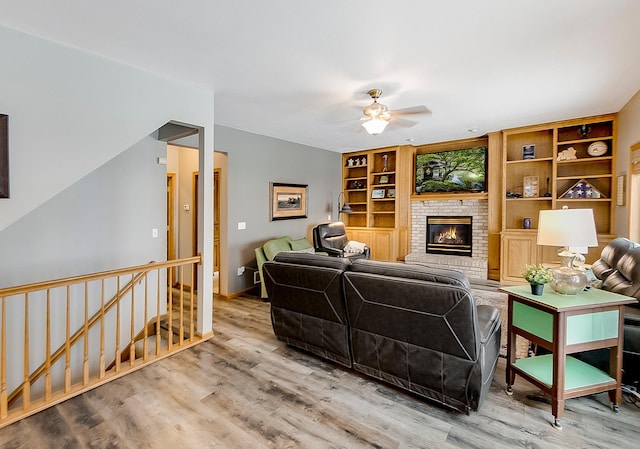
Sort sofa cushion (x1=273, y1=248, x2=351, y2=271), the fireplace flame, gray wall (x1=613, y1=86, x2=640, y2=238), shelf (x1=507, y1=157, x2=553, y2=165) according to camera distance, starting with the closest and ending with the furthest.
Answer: sofa cushion (x1=273, y1=248, x2=351, y2=271) → gray wall (x1=613, y1=86, x2=640, y2=238) → shelf (x1=507, y1=157, x2=553, y2=165) → the fireplace flame

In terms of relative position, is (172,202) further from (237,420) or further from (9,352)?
(237,420)

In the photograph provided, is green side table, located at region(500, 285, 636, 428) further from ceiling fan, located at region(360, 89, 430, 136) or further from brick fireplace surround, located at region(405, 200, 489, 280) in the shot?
brick fireplace surround, located at region(405, 200, 489, 280)

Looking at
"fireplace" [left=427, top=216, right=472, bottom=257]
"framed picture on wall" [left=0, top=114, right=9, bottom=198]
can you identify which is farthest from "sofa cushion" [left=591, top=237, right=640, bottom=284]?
"framed picture on wall" [left=0, top=114, right=9, bottom=198]

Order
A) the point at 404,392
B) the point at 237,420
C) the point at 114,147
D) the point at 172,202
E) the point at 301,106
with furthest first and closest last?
the point at 172,202 < the point at 301,106 < the point at 114,147 < the point at 404,392 < the point at 237,420

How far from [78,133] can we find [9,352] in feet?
7.40

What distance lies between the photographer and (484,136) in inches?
231

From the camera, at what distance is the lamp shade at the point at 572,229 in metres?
2.12

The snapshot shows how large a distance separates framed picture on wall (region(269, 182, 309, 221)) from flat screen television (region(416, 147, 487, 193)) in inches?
101

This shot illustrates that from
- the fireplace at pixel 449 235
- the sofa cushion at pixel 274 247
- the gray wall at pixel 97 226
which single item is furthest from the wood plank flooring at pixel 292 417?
the fireplace at pixel 449 235

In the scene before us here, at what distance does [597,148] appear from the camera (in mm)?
4793

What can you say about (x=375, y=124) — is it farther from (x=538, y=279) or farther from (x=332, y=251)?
(x=332, y=251)

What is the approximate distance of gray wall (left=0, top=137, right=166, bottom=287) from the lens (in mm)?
3008

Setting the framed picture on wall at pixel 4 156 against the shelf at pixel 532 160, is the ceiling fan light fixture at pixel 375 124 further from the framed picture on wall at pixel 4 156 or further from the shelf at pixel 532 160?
the shelf at pixel 532 160

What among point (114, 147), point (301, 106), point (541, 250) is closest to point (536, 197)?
point (541, 250)
